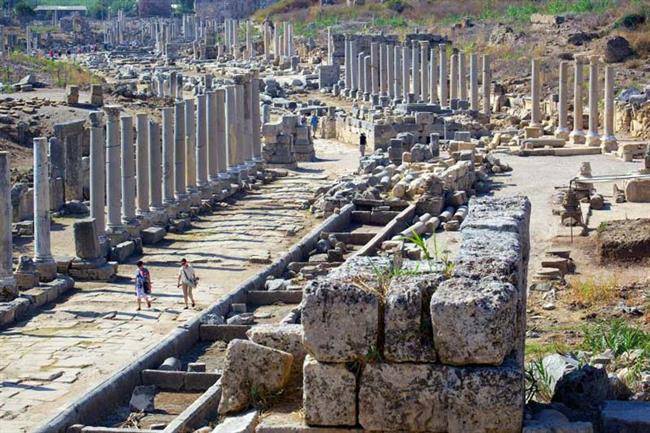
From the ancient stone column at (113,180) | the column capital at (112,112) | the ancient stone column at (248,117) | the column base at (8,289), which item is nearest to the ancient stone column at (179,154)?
the column capital at (112,112)

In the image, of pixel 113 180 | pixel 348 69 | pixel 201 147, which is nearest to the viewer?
pixel 113 180

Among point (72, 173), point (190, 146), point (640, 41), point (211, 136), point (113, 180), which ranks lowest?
point (72, 173)

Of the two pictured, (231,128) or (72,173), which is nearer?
(72,173)

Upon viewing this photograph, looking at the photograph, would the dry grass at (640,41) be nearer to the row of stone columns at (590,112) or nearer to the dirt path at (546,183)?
the row of stone columns at (590,112)

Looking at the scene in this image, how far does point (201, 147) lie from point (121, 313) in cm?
1369

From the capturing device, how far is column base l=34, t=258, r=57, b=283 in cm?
2616

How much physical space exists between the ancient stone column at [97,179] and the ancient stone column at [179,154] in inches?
189

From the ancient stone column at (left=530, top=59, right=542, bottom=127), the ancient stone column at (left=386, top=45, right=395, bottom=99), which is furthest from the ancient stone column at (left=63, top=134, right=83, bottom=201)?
the ancient stone column at (left=386, top=45, right=395, bottom=99)

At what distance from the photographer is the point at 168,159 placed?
114 feet

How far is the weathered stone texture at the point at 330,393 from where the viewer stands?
1052 centimetres

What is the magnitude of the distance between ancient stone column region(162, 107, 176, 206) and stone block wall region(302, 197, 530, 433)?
2349 centimetres

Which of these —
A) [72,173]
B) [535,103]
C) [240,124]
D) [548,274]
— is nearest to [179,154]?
[72,173]

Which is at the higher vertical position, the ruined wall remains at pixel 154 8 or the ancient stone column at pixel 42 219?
the ruined wall remains at pixel 154 8

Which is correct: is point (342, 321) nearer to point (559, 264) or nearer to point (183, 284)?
point (183, 284)
